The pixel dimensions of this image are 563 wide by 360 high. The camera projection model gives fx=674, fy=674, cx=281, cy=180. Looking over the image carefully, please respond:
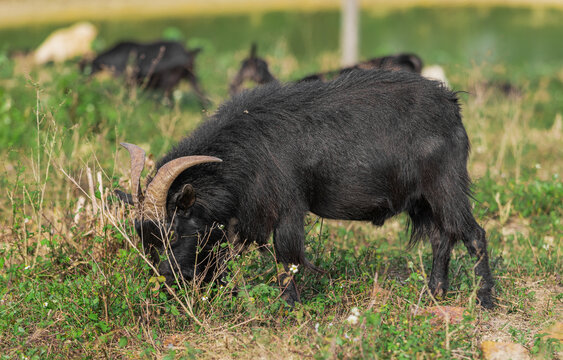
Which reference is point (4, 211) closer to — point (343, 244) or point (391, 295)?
point (343, 244)

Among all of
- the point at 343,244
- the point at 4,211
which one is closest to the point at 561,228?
the point at 343,244

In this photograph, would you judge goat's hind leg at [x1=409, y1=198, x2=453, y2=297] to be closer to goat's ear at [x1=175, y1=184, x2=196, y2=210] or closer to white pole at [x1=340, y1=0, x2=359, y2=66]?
goat's ear at [x1=175, y1=184, x2=196, y2=210]

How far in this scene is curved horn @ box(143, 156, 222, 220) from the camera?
4.12 m

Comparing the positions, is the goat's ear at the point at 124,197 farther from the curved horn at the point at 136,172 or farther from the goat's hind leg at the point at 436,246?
the goat's hind leg at the point at 436,246

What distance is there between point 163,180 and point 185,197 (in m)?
0.19

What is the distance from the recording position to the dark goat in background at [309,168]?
14.3 feet

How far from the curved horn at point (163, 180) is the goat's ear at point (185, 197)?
86 millimetres

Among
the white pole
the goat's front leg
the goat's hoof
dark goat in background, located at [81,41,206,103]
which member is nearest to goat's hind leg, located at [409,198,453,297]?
the goat's hoof

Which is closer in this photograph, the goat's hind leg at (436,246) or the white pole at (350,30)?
the goat's hind leg at (436,246)

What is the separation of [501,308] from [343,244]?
153 cm

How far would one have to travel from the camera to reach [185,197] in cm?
425

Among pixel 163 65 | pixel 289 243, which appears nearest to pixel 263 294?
pixel 289 243

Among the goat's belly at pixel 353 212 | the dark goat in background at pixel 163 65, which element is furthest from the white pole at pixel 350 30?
the goat's belly at pixel 353 212

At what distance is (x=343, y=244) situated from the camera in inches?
225
